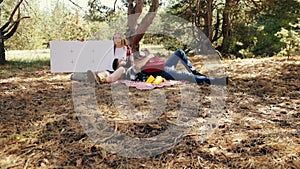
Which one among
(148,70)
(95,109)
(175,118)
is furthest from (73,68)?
(175,118)

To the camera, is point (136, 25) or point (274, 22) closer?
point (136, 25)

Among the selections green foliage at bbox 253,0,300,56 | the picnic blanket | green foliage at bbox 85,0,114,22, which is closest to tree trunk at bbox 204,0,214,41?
green foliage at bbox 253,0,300,56

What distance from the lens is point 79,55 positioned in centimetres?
584

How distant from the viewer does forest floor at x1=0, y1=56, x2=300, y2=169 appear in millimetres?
1377

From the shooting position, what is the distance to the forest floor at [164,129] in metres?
1.38

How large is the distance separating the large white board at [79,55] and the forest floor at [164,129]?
2.62 meters

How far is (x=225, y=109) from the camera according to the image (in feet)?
7.14

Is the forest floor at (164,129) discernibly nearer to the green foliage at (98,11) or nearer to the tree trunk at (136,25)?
the tree trunk at (136,25)

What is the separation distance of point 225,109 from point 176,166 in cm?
98

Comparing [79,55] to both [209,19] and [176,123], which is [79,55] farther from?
[176,123]

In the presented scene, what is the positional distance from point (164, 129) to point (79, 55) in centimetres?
444

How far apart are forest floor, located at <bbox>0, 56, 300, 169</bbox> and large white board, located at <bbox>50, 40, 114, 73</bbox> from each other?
2.62 metres

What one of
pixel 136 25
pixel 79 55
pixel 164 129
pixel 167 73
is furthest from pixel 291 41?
pixel 79 55

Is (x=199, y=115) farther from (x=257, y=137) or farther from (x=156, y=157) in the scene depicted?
(x=156, y=157)
